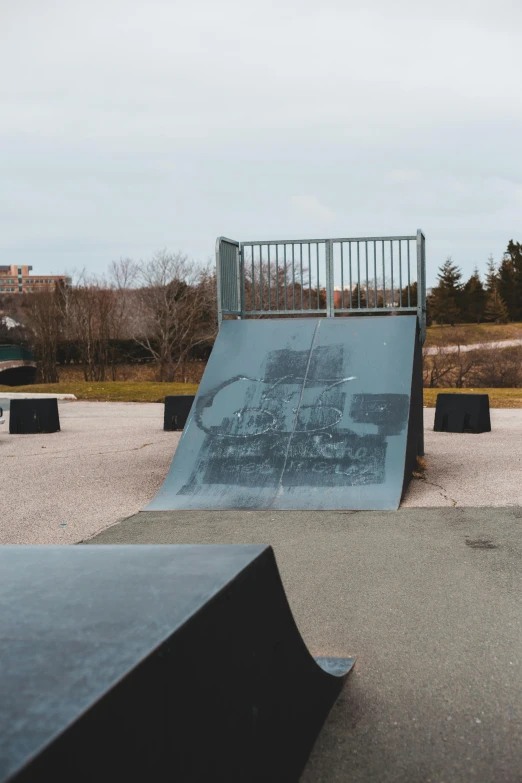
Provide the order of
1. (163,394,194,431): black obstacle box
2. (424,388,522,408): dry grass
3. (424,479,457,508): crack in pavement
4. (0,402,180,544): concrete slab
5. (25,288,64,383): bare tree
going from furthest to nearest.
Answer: (25,288,64,383): bare tree
(424,388,522,408): dry grass
(163,394,194,431): black obstacle box
(424,479,457,508): crack in pavement
(0,402,180,544): concrete slab

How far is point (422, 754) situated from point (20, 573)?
60.8 inches

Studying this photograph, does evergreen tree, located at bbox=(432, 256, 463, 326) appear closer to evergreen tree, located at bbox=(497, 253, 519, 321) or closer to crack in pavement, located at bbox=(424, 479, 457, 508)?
evergreen tree, located at bbox=(497, 253, 519, 321)

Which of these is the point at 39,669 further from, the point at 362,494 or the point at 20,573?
the point at 362,494

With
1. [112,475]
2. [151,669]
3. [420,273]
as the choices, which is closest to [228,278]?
[420,273]

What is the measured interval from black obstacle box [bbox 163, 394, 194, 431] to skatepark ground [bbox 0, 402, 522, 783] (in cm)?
365

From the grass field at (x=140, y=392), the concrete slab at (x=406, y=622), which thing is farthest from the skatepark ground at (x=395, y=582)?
the grass field at (x=140, y=392)

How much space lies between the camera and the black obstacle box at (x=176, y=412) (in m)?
14.9

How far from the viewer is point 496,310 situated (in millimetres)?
75375

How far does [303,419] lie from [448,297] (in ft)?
232

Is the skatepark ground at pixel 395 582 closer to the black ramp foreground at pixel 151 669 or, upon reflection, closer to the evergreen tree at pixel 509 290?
the black ramp foreground at pixel 151 669

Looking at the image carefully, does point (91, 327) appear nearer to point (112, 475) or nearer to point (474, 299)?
point (112, 475)

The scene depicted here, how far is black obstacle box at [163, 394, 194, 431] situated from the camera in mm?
14875

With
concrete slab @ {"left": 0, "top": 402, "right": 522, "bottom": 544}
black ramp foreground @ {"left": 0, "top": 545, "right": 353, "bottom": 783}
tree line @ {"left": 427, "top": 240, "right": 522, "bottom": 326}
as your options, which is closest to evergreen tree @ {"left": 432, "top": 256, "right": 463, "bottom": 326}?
tree line @ {"left": 427, "top": 240, "right": 522, "bottom": 326}

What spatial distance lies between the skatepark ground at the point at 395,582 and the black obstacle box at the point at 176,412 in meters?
3.65
